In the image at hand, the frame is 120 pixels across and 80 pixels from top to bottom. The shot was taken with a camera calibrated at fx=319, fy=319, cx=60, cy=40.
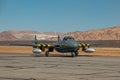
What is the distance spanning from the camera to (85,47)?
49.2m

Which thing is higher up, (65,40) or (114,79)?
(65,40)

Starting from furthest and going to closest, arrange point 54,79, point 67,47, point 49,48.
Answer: point 49,48
point 67,47
point 54,79

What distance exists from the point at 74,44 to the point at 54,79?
25612 millimetres

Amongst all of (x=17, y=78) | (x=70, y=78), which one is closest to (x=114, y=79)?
(x=70, y=78)

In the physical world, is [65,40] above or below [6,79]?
above

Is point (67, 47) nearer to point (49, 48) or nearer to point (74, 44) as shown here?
point (74, 44)

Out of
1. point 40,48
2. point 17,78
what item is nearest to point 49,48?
point 40,48

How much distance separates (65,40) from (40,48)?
18.5ft

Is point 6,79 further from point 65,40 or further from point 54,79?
point 65,40

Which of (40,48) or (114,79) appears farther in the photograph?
(40,48)

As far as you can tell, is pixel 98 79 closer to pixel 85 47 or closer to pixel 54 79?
pixel 54 79

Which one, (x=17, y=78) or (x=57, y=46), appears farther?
(x=57, y=46)

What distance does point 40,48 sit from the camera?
48.5 metres

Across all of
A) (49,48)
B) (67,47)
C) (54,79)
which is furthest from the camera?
(49,48)
